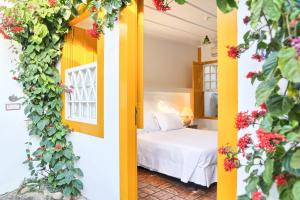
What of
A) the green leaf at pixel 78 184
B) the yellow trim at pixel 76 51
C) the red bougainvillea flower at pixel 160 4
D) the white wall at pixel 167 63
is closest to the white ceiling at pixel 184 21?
the white wall at pixel 167 63

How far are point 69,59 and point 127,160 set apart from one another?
5.18ft

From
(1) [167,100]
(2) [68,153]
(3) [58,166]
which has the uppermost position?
(1) [167,100]

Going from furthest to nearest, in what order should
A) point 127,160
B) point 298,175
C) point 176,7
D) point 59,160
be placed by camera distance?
point 176,7, point 59,160, point 127,160, point 298,175

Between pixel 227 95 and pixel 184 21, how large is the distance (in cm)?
313

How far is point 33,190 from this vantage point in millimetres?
2805

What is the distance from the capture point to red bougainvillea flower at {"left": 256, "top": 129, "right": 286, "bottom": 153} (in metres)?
0.66

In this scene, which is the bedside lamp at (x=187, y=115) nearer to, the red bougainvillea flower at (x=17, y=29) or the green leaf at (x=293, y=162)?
the red bougainvillea flower at (x=17, y=29)

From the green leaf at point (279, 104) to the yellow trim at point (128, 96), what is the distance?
1.33 metres

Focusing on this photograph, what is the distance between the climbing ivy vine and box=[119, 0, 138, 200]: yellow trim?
706 millimetres

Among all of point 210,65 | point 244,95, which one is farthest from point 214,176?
point 210,65

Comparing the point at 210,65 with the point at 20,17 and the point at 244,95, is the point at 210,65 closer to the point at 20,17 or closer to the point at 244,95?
the point at 20,17

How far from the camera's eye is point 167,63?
5.38 meters

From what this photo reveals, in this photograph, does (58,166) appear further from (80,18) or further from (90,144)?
(80,18)

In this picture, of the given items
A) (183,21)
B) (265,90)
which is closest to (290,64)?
(265,90)
